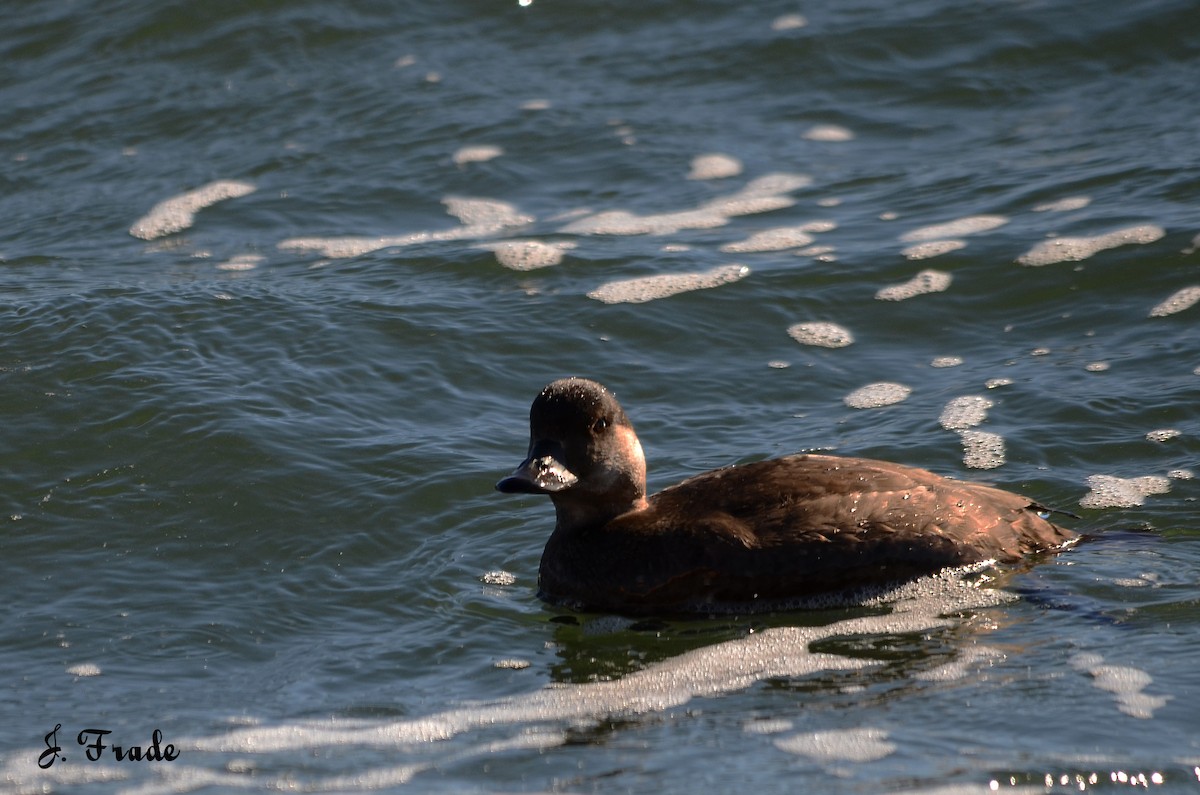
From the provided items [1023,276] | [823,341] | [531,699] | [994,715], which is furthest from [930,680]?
[1023,276]

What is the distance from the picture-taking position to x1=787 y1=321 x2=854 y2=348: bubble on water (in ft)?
31.8

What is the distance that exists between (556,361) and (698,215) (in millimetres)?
2335

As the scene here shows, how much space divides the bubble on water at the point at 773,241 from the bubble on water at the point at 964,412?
2428mm

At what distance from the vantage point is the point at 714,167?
12.1 meters

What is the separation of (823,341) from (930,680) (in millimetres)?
4202

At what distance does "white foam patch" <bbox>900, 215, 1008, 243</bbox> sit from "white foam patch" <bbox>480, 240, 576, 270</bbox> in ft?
7.41

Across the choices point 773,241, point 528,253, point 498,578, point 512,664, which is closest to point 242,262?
point 528,253

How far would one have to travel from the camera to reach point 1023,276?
10227mm

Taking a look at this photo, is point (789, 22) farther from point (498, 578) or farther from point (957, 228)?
point (498, 578)

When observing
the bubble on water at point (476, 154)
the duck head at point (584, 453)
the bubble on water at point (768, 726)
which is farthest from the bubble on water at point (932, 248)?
the bubble on water at point (768, 726)

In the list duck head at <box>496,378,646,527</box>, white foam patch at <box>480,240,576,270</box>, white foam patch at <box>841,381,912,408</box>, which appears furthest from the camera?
white foam patch at <box>480,240,576,270</box>

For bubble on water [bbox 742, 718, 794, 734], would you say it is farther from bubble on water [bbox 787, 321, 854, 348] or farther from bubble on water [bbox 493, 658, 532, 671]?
bubble on water [bbox 787, 321, 854, 348]
